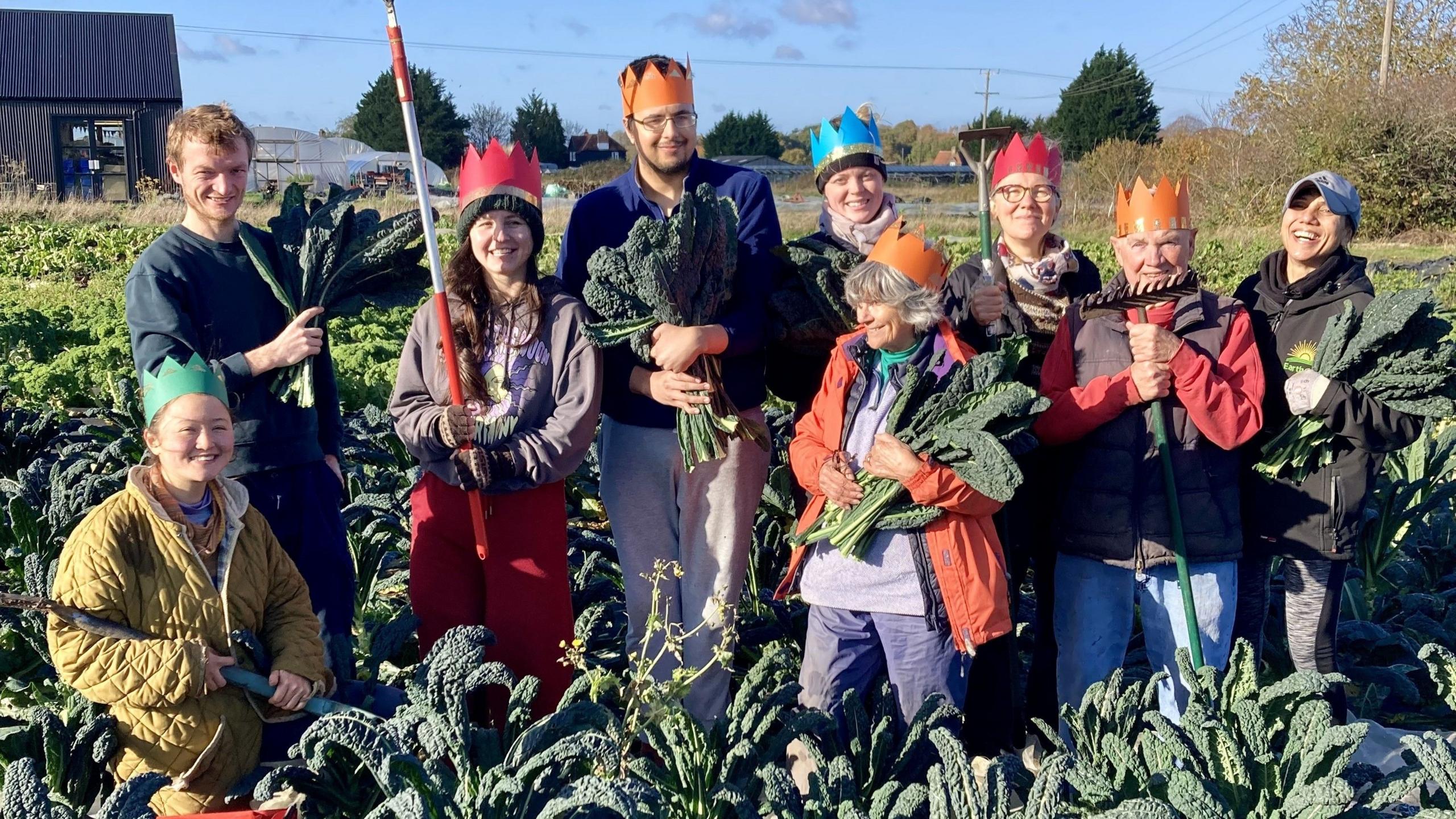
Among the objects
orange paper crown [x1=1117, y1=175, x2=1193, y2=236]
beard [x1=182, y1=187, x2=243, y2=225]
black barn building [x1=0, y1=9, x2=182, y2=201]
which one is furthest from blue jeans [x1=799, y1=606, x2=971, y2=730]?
black barn building [x1=0, y1=9, x2=182, y2=201]

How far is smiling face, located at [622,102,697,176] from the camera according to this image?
125 inches

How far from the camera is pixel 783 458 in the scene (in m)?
4.45

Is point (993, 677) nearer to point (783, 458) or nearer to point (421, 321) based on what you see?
point (783, 458)

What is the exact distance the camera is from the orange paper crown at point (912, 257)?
112 inches

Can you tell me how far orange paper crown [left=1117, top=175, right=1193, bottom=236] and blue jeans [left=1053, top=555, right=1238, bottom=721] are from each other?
92 centimetres

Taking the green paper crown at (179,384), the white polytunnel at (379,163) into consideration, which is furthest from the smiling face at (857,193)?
the white polytunnel at (379,163)

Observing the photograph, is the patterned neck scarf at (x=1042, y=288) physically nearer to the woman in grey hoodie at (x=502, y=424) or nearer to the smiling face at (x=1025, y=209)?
the smiling face at (x=1025, y=209)

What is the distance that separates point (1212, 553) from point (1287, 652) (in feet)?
3.73

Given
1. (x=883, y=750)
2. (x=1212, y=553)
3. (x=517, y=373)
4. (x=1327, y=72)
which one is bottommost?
(x=883, y=750)

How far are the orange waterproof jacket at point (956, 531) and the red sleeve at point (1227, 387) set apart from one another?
54cm

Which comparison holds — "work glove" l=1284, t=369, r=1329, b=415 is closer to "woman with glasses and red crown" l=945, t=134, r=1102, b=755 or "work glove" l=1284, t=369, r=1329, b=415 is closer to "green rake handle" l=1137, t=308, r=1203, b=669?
"green rake handle" l=1137, t=308, r=1203, b=669

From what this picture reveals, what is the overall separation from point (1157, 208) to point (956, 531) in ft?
3.41

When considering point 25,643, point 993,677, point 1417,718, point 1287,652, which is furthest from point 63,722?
point 1417,718

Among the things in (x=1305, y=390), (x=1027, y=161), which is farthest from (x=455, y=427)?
(x=1305, y=390)
